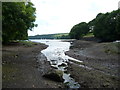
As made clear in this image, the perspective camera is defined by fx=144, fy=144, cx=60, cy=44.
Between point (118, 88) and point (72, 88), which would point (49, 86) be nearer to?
point (72, 88)

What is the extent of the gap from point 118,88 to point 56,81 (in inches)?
196

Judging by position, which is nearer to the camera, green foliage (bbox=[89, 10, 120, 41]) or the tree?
green foliage (bbox=[89, 10, 120, 41])

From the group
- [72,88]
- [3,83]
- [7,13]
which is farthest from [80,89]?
[7,13]

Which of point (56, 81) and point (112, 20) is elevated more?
point (112, 20)

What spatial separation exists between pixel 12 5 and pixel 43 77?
41.6 ft

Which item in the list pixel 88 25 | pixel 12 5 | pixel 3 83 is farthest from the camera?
pixel 88 25

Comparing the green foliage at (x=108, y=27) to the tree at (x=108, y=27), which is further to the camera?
the tree at (x=108, y=27)

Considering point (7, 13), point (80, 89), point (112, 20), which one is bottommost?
point (80, 89)

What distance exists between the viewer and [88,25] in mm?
123250

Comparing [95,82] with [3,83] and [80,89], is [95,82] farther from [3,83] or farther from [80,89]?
[3,83]

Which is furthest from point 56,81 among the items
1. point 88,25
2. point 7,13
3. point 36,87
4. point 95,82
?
point 88,25

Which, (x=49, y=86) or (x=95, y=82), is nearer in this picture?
(x=49, y=86)

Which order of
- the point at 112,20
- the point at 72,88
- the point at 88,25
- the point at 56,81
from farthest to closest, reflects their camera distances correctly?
the point at 88,25
the point at 112,20
the point at 56,81
the point at 72,88

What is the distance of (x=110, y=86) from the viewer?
37.9 feet
